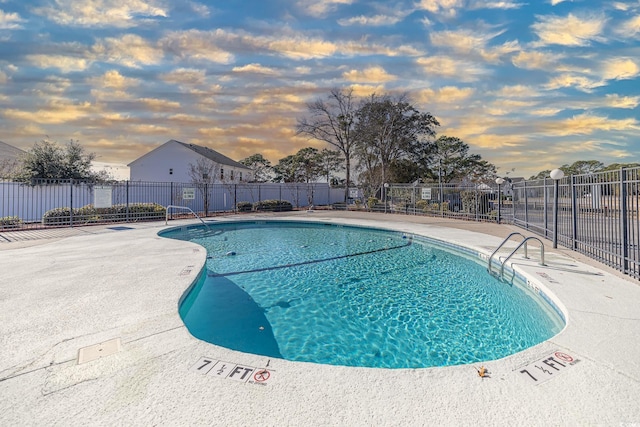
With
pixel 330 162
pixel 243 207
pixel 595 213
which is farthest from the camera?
pixel 330 162

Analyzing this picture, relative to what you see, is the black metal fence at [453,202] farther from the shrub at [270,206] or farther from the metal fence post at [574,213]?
the shrub at [270,206]

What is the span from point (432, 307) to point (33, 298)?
5.73 m

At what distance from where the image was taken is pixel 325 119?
96.4ft

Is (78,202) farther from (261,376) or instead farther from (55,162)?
(261,376)

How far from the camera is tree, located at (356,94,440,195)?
28.7 metres

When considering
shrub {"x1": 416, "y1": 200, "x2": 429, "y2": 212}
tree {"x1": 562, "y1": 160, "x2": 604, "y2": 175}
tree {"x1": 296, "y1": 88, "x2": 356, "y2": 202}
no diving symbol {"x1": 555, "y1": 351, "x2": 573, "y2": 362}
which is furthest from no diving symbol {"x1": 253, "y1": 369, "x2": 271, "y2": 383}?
tree {"x1": 562, "y1": 160, "x2": 604, "y2": 175}

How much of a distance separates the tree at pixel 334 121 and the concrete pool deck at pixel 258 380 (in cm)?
2541

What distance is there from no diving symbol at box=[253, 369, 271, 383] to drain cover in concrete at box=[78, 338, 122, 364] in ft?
4.57

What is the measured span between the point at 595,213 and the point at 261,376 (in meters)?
7.55

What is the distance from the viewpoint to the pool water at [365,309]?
140 inches

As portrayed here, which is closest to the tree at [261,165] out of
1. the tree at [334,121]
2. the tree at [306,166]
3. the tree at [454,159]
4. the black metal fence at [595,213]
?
the tree at [306,166]

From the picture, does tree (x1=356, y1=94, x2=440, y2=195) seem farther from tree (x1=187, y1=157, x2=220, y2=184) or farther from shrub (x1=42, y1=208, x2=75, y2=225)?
shrub (x1=42, y1=208, x2=75, y2=225)

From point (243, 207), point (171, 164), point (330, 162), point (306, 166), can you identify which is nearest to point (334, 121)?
point (330, 162)

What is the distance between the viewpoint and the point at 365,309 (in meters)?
4.71
